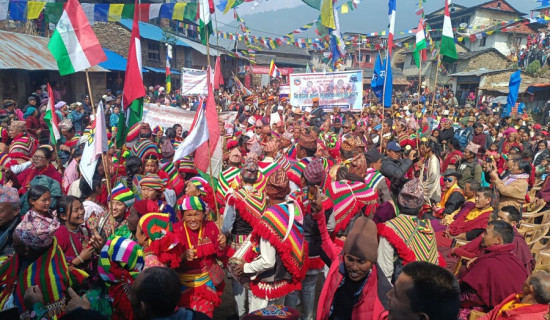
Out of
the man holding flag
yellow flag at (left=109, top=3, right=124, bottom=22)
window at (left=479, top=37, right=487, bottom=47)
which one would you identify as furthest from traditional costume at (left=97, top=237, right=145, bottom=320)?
window at (left=479, top=37, right=487, bottom=47)

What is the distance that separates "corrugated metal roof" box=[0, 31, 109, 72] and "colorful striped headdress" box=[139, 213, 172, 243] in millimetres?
12906

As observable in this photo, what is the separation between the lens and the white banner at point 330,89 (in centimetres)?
1373

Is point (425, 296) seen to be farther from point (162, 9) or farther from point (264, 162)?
point (162, 9)

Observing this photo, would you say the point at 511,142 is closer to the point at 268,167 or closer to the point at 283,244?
the point at 268,167

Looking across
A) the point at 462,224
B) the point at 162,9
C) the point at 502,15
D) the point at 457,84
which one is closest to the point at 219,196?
the point at 462,224

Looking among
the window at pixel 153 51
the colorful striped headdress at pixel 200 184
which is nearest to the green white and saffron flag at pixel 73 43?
the colorful striped headdress at pixel 200 184

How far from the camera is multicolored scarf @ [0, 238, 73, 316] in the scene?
2.76 metres

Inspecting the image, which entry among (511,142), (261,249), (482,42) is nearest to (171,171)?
(261,249)

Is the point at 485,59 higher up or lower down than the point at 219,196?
higher up

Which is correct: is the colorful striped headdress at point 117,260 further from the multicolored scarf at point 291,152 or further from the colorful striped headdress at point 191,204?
the multicolored scarf at point 291,152

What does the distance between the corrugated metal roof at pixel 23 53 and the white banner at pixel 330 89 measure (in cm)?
974

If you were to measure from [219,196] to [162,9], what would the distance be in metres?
8.88

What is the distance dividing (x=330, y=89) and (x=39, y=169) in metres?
10.4

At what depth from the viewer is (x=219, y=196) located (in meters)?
5.06
